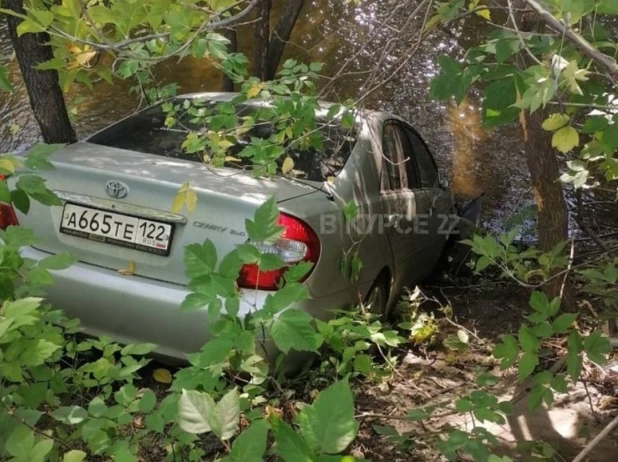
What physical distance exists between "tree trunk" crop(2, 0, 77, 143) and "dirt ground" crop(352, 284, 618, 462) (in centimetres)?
260

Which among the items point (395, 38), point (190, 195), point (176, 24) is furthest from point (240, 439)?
point (395, 38)

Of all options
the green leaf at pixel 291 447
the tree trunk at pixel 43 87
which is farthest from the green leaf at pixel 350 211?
the tree trunk at pixel 43 87

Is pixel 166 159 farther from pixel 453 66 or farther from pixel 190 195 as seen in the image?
pixel 453 66

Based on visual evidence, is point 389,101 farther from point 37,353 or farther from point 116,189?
point 37,353

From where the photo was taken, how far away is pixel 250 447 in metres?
1.16

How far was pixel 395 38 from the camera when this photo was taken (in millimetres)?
2764

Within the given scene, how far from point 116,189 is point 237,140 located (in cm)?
86

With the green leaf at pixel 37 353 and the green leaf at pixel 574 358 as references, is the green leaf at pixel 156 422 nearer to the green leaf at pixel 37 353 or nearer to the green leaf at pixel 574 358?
the green leaf at pixel 37 353

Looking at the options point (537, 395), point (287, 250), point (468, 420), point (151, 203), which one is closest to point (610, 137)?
point (537, 395)

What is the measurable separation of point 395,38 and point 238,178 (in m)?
0.94

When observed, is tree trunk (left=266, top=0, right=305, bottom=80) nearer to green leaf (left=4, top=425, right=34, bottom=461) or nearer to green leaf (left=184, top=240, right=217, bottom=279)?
green leaf (left=184, top=240, right=217, bottom=279)

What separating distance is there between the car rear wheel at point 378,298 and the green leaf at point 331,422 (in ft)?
7.53

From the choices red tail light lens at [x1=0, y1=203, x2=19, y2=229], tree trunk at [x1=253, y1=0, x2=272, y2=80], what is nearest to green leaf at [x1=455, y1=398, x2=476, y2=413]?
red tail light lens at [x1=0, y1=203, x2=19, y2=229]

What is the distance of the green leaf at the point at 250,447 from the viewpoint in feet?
3.77
